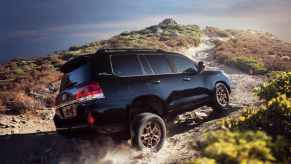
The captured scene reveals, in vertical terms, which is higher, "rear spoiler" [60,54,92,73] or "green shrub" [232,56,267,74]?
"rear spoiler" [60,54,92,73]

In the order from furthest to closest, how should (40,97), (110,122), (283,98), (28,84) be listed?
(28,84) < (40,97) < (110,122) < (283,98)

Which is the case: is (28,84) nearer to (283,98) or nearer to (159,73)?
(159,73)

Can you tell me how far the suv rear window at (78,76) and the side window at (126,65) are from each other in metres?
0.47

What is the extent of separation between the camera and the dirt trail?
6465 mm

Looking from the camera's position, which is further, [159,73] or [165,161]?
[159,73]

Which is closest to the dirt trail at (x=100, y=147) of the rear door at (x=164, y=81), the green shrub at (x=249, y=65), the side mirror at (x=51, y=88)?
the rear door at (x=164, y=81)

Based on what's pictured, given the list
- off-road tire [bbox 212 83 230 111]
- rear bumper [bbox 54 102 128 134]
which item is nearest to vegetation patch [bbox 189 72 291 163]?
off-road tire [bbox 212 83 230 111]

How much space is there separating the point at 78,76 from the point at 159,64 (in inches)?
70.6

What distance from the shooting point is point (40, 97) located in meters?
13.5

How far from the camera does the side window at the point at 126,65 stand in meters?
6.22

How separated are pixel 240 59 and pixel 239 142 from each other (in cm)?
1958

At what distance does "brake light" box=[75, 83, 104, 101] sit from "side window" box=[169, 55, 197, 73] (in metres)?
2.35

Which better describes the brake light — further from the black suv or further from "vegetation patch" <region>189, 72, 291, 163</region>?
"vegetation patch" <region>189, 72, 291, 163</region>

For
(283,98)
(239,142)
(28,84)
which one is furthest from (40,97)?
(239,142)
